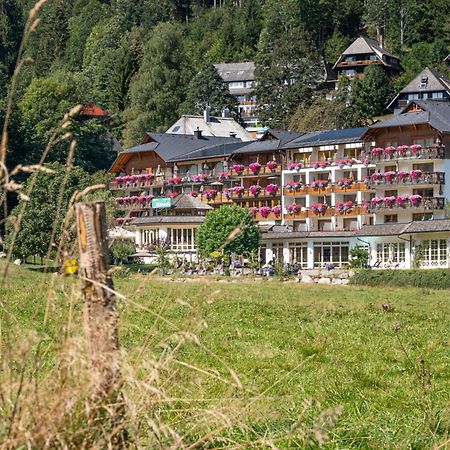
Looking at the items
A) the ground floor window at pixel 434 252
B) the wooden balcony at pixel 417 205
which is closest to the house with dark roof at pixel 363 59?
the wooden balcony at pixel 417 205

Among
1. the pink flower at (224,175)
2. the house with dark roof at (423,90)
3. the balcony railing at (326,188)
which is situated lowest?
the balcony railing at (326,188)

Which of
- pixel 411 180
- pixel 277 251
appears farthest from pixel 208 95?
pixel 411 180

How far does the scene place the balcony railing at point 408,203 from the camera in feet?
223

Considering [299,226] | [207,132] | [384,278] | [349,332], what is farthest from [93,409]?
[207,132]

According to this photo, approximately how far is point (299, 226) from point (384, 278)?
1040 inches

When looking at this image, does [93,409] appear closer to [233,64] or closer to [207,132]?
[207,132]

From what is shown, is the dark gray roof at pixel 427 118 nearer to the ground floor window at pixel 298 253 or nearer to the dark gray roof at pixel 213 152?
the ground floor window at pixel 298 253

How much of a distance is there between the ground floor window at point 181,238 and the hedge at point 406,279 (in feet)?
88.4

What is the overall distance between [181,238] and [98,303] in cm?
7221

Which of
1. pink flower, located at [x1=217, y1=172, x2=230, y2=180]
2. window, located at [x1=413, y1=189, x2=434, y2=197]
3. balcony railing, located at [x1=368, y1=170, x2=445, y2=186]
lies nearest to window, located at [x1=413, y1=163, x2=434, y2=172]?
window, located at [x1=413, y1=189, x2=434, y2=197]

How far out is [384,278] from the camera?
49.9 m

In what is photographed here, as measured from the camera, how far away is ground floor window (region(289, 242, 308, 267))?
72750 millimetres

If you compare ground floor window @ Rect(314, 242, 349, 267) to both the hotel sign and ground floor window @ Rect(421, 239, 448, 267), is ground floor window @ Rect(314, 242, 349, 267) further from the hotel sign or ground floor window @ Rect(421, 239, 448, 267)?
the hotel sign

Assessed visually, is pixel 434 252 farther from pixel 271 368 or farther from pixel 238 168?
pixel 271 368
